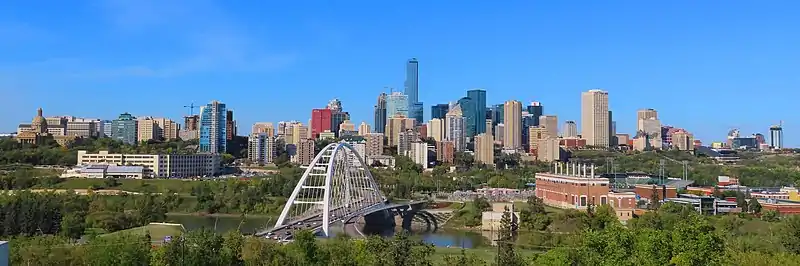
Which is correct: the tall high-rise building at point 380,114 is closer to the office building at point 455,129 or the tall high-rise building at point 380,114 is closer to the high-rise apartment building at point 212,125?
the office building at point 455,129

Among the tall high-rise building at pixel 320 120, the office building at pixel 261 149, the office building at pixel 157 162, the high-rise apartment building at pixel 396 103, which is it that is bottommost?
the office building at pixel 157 162

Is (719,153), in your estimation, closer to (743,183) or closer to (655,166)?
(655,166)

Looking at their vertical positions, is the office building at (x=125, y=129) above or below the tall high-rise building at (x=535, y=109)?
below

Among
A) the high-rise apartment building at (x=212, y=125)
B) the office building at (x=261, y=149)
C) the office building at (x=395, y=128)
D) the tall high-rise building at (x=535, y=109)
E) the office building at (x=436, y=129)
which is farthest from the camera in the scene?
the tall high-rise building at (x=535, y=109)

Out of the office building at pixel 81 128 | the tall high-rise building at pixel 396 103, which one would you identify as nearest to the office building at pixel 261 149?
the office building at pixel 81 128

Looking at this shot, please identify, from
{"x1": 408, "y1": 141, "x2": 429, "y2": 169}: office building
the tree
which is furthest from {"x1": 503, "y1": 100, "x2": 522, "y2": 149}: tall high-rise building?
the tree

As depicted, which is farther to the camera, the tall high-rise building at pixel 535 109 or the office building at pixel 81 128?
the tall high-rise building at pixel 535 109
